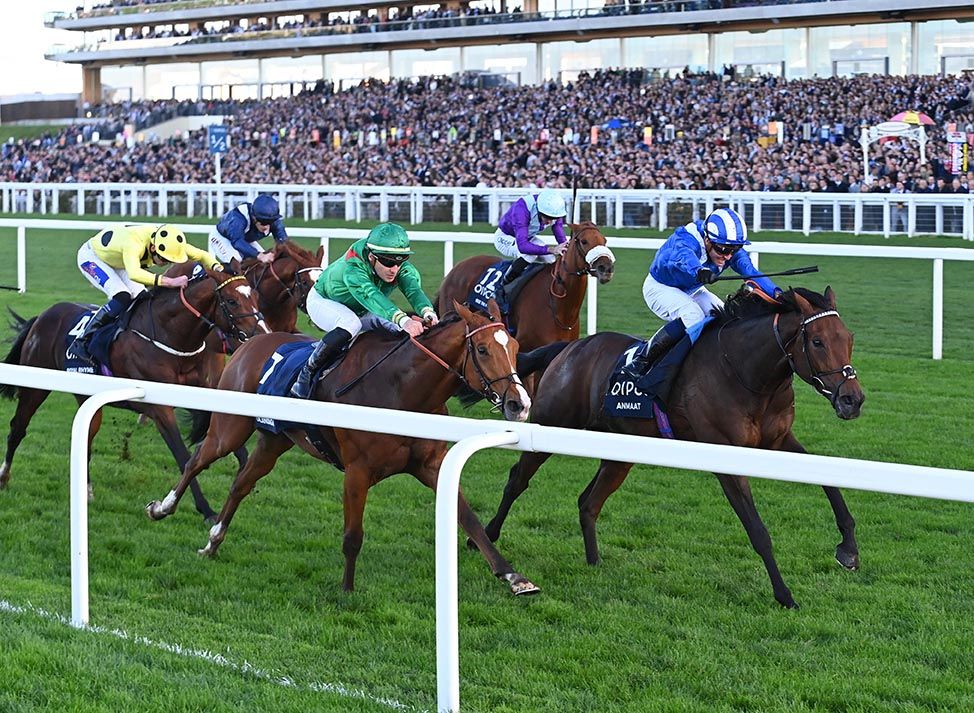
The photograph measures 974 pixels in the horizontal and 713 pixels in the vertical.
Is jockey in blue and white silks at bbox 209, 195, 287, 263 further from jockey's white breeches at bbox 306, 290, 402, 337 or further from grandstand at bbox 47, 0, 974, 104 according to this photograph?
grandstand at bbox 47, 0, 974, 104

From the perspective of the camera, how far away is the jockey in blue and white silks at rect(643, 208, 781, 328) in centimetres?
585

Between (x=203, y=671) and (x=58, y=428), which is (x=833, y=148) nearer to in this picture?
(x=58, y=428)

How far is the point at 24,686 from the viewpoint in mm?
3520

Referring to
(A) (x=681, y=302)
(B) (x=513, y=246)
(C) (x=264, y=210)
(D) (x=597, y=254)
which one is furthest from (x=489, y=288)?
(A) (x=681, y=302)

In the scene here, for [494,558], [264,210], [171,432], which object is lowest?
[494,558]

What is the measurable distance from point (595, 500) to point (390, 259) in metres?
1.32

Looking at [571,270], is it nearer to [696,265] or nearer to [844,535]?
[696,265]

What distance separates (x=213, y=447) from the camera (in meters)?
6.02

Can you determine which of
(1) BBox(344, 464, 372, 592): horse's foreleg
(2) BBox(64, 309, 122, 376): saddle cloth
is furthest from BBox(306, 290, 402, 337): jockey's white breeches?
(2) BBox(64, 309, 122, 376): saddle cloth

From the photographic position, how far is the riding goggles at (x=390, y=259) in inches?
220

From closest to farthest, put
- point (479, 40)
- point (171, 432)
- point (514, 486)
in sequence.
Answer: point (514, 486)
point (171, 432)
point (479, 40)

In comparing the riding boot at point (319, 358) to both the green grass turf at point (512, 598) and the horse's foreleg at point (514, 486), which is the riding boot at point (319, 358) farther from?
the horse's foreleg at point (514, 486)

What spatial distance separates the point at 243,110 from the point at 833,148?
26.9 meters

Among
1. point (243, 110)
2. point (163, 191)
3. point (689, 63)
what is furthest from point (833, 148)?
point (243, 110)
